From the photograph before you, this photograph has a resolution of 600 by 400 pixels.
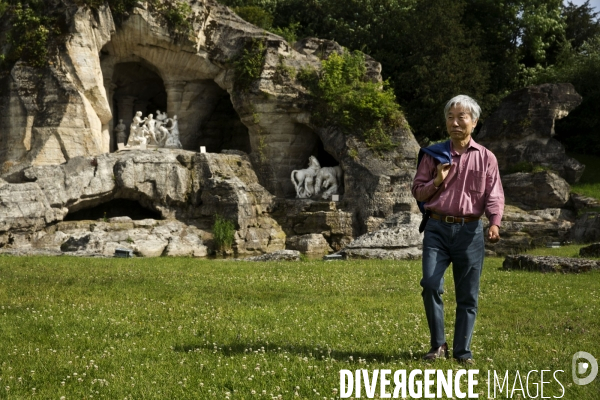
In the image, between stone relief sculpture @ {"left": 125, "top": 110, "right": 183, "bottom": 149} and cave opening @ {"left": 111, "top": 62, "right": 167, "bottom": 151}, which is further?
cave opening @ {"left": 111, "top": 62, "right": 167, "bottom": 151}

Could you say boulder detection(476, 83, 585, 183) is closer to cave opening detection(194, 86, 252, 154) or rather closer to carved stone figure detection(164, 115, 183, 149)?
cave opening detection(194, 86, 252, 154)

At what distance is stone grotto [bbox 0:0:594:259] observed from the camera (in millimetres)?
23281

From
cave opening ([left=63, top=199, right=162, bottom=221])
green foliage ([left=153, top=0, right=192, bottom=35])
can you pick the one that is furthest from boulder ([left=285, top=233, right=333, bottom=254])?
green foliage ([left=153, top=0, right=192, bottom=35])

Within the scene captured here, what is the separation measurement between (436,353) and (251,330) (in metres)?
2.28

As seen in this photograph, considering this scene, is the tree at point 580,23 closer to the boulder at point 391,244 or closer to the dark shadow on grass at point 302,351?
the boulder at point 391,244

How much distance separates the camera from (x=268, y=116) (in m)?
27.3

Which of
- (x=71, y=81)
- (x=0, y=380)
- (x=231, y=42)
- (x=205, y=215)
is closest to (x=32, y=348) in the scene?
(x=0, y=380)

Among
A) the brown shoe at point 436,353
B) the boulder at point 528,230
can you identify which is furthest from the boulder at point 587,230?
the brown shoe at point 436,353

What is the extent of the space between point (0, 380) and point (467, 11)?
3512cm

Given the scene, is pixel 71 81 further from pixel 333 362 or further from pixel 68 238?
pixel 333 362

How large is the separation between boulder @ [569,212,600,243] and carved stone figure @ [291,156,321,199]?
9.26m

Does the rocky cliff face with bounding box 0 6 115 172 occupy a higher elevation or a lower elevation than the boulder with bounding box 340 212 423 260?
higher

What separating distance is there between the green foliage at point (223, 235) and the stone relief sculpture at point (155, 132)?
6153mm

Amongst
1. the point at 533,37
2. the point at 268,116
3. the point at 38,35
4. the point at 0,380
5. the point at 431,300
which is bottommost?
the point at 0,380
